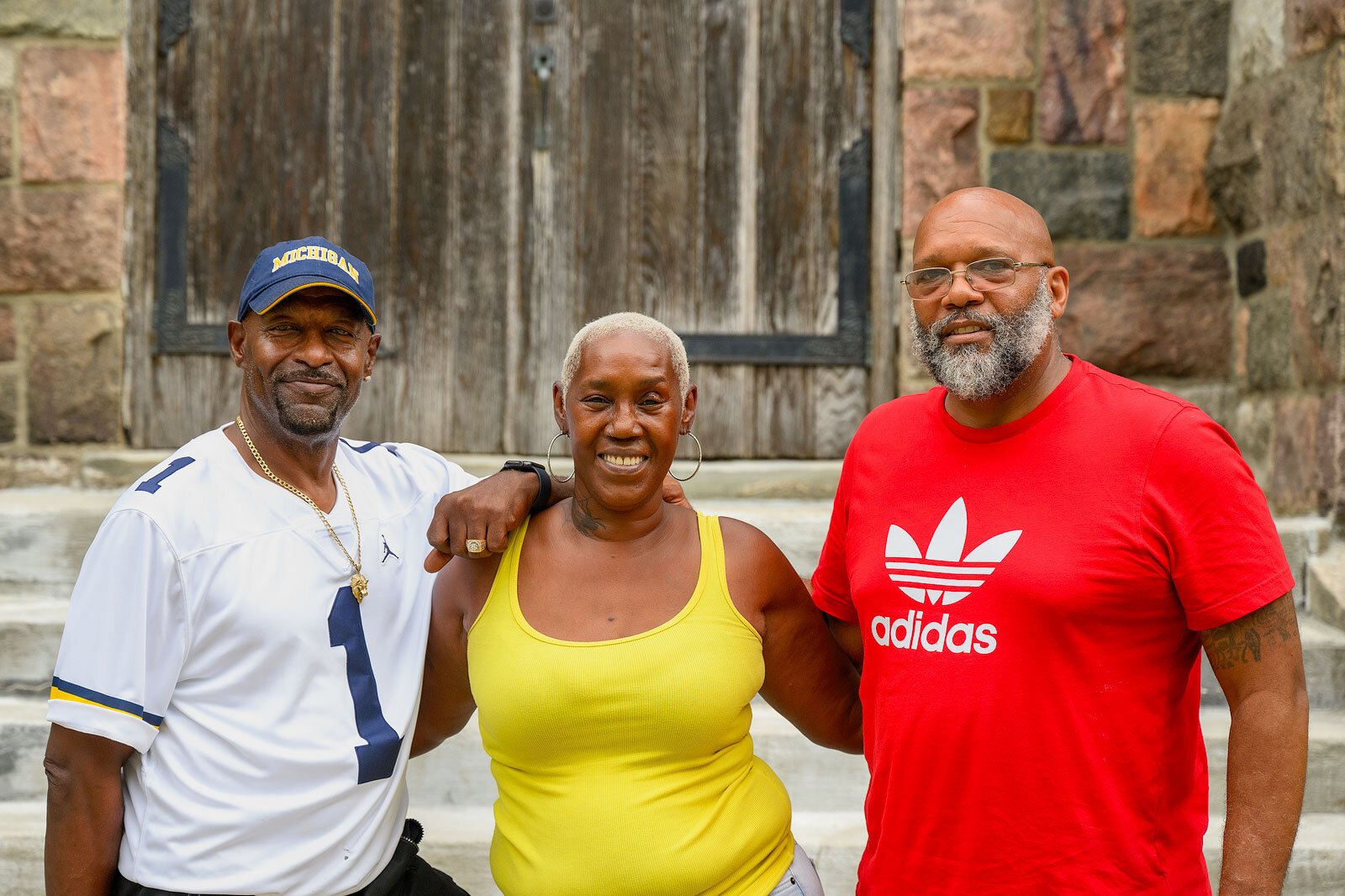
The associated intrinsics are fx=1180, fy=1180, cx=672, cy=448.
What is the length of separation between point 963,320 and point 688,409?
1.76ft

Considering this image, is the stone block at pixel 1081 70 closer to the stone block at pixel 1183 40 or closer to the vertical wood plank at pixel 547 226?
the stone block at pixel 1183 40

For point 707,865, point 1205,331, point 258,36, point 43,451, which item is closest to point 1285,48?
point 1205,331

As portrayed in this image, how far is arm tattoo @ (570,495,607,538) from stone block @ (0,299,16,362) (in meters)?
2.50

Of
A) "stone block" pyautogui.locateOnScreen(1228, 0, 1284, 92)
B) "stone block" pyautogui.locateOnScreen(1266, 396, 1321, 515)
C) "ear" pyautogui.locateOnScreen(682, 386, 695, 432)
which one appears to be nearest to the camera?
"ear" pyautogui.locateOnScreen(682, 386, 695, 432)

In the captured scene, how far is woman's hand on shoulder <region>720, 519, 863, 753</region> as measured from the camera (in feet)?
6.74

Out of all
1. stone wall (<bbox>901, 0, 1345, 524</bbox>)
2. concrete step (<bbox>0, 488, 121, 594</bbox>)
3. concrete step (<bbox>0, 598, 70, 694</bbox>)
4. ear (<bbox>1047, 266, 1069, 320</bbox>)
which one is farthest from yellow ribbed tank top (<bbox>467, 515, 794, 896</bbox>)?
stone wall (<bbox>901, 0, 1345, 524</bbox>)

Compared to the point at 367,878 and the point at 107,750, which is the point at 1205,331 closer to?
the point at 367,878

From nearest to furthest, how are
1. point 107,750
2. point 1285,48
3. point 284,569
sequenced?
point 107,750, point 284,569, point 1285,48

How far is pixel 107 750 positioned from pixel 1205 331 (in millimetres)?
3308

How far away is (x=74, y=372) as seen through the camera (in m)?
3.73

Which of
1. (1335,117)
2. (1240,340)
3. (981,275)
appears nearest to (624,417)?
(981,275)

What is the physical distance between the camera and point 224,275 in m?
3.96

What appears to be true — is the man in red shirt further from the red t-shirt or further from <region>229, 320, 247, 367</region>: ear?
<region>229, 320, 247, 367</region>: ear

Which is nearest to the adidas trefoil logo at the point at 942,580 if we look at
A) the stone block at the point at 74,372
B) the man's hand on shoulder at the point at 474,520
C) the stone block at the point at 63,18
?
the man's hand on shoulder at the point at 474,520
